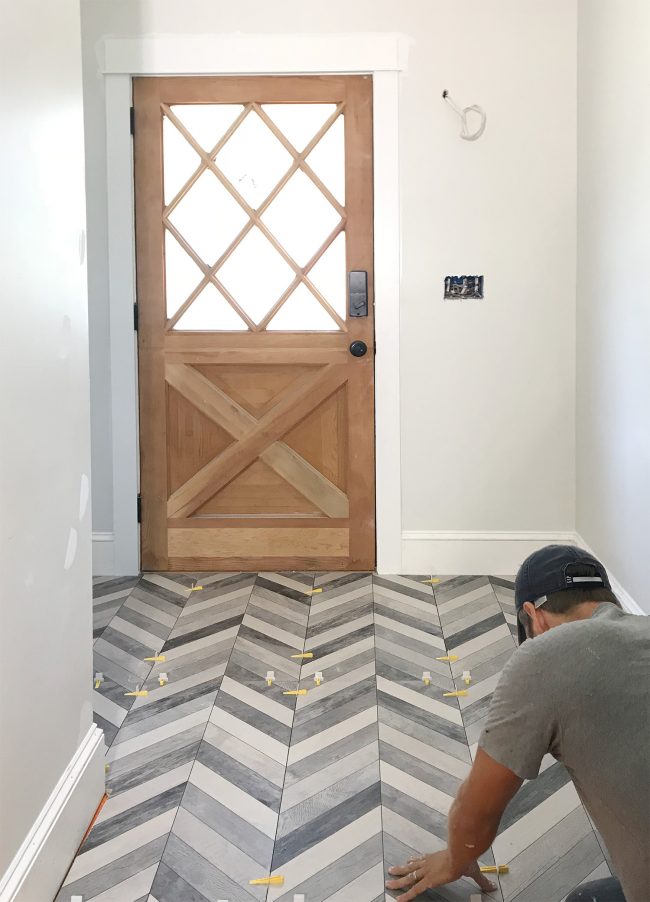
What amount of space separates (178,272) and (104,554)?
55.2 inches

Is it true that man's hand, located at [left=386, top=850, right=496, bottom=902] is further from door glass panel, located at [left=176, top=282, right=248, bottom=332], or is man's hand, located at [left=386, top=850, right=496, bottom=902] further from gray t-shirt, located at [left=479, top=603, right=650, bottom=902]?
door glass panel, located at [left=176, top=282, right=248, bottom=332]

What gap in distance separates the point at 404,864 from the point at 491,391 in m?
2.63

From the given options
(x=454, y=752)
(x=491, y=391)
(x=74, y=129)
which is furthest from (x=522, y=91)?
(x=454, y=752)

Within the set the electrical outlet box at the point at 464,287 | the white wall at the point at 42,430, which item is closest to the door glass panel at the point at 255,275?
the electrical outlet box at the point at 464,287

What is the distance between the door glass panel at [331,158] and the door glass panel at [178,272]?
73 centimetres

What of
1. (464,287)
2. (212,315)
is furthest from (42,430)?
(464,287)

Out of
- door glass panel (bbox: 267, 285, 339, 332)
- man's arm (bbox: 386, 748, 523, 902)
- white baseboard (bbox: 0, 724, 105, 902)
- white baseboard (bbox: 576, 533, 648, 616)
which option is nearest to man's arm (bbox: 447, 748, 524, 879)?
man's arm (bbox: 386, 748, 523, 902)

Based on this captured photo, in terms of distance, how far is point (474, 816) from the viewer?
4.94ft

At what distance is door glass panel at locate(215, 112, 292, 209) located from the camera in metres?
4.18

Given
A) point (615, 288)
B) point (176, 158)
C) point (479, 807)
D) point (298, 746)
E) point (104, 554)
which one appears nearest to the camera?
point (479, 807)

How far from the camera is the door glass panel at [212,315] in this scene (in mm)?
4281

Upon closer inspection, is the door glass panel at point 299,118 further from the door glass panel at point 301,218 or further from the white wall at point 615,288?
the white wall at point 615,288

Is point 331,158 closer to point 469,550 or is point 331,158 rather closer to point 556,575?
point 469,550

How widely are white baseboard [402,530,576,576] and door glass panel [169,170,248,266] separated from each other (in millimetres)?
1637
